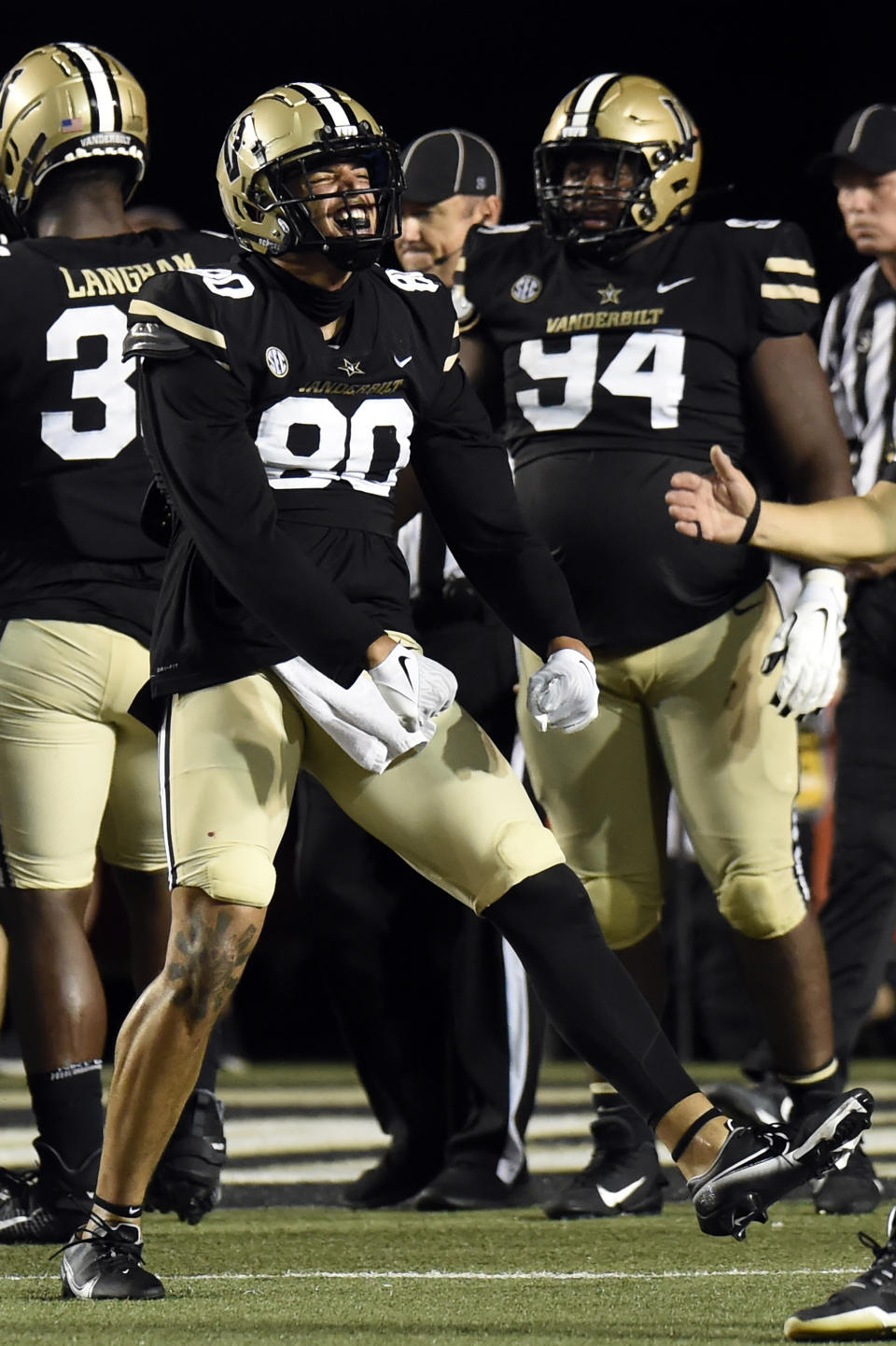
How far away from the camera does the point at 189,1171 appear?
143 inches

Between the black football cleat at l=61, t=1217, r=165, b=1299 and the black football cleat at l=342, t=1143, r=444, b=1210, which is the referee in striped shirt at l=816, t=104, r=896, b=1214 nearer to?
the black football cleat at l=342, t=1143, r=444, b=1210

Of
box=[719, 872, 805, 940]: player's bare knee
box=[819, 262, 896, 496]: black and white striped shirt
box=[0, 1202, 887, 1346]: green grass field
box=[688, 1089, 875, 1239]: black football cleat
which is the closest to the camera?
box=[0, 1202, 887, 1346]: green grass field

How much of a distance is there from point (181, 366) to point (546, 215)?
3.92 ft

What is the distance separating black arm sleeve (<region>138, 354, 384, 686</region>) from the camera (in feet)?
9.00

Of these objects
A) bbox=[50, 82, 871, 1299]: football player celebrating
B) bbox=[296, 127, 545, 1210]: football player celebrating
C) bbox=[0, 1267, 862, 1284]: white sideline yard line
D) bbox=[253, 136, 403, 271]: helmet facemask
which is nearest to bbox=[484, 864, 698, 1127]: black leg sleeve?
bbox=[50, 82, 871, 1299]: football player celebrating

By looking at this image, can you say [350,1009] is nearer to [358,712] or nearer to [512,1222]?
[512,1222]

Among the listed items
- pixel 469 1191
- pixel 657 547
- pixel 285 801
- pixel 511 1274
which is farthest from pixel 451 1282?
pixel 657 547

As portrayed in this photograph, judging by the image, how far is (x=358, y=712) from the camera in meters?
2.76

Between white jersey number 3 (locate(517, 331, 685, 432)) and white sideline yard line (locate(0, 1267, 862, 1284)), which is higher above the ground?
white jersey number 3 (locate(517, 331, 685, 432))

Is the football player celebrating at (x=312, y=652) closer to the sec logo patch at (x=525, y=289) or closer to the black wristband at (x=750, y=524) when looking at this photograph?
the black wristband at (x=750, y=524)

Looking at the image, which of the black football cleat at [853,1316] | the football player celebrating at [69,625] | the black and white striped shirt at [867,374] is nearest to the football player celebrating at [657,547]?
the black and white striped shirt at [867,374]

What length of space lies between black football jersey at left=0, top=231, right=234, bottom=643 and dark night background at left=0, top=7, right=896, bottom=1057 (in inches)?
225

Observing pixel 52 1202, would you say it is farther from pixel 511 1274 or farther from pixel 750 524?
pixel 750 524

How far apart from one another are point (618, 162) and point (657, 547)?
0.65m
